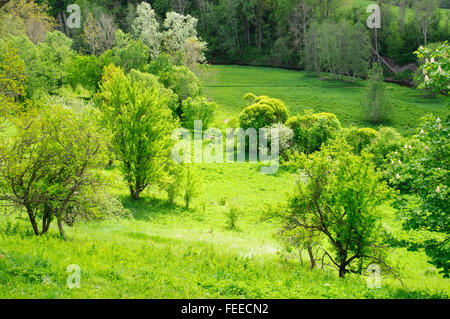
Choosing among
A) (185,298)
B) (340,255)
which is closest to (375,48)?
(340,255)

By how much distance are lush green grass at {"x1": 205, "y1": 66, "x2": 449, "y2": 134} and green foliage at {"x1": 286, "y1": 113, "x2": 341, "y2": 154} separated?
13.7 m

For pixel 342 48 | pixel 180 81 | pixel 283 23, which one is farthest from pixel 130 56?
pixel 283 23

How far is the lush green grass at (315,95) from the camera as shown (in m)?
58.4

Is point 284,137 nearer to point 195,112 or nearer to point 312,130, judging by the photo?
point 312,130

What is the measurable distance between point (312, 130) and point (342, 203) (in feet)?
101

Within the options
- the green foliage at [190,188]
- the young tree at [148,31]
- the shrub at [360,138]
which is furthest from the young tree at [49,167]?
the young tree at [148,31]

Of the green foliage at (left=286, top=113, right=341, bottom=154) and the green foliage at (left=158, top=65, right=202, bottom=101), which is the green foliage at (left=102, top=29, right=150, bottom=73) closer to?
the green foliage at (left=158, top=65, right=202, bottom=101)

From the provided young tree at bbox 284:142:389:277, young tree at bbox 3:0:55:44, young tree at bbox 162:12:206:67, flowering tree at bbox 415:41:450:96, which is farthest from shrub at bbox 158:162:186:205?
young tree at bbox 3:0:55:44

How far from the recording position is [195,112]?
5128 centimetres

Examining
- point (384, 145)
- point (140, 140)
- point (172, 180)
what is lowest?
point (172, 180)

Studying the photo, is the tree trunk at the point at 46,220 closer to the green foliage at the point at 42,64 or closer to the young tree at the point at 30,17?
the green foliage at the point at 42,64

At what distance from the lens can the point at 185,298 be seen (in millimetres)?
10211

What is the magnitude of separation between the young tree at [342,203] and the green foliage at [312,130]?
28.8 metres

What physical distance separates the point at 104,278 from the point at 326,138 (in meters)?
36.2
